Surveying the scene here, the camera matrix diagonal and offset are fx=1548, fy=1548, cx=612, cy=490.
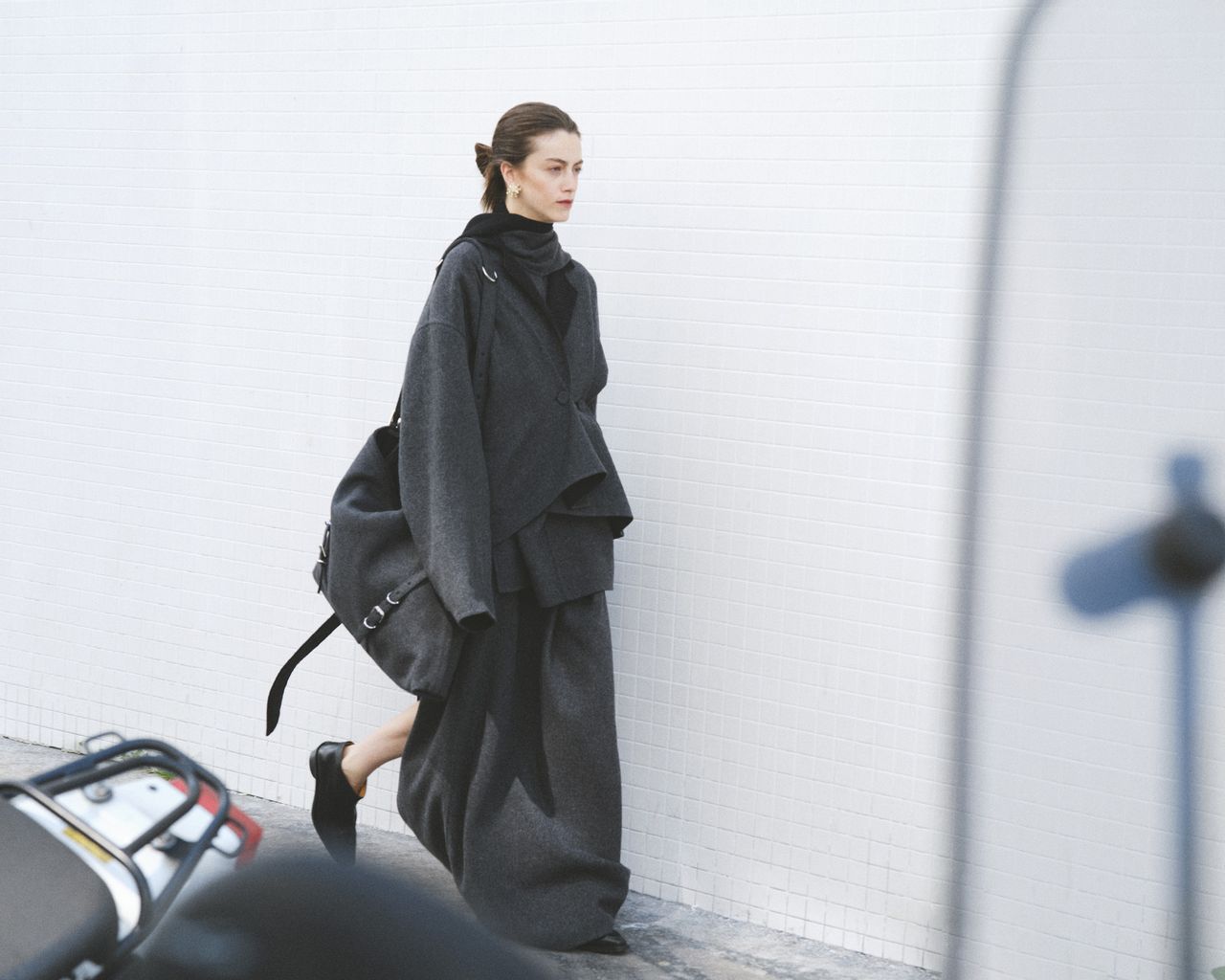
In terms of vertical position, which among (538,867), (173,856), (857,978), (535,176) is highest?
(535,176)

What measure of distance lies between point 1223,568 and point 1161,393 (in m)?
0.13

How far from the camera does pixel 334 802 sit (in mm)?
3533

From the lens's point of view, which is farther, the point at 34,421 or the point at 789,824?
the point at 34,421

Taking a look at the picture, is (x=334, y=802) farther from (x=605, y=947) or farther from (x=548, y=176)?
(x=548, y=176)

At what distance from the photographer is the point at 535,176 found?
3.22 m

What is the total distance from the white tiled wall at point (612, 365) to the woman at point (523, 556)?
1.05 feet

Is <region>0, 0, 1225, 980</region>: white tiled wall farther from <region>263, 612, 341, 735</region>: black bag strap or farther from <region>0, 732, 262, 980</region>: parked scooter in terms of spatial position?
<region>0, 732, 262, 980</region>: parked scooter

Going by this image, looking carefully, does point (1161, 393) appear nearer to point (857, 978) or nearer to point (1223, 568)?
point (1223, 568)

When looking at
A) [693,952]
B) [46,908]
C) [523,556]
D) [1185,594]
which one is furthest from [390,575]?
[1185,594]

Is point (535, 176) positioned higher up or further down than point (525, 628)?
higher up

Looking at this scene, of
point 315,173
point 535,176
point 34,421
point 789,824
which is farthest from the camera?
point 34,421

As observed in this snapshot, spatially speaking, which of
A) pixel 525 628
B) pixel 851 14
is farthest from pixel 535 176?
pixel 525 628

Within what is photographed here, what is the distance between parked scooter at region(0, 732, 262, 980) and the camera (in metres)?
1.57

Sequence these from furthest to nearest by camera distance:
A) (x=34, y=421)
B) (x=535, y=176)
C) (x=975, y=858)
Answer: (x=34, y=421), (x=535, y=176), (x=975, y=858)
